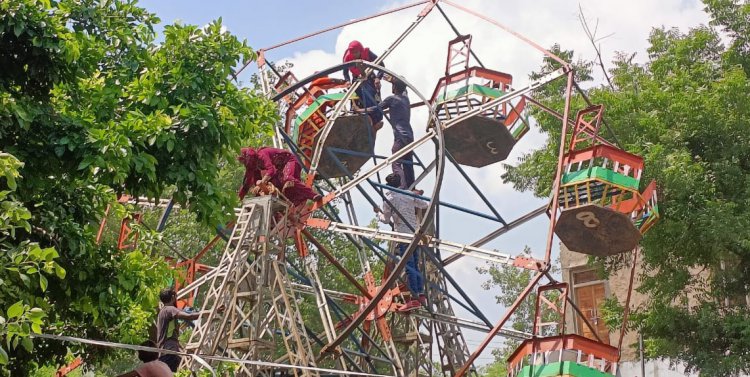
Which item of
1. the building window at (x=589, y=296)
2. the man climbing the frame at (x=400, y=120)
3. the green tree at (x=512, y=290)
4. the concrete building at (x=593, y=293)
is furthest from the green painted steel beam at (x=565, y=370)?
the green tree at (x=512, y=290)

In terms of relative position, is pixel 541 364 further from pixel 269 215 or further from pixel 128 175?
pixel 128 175

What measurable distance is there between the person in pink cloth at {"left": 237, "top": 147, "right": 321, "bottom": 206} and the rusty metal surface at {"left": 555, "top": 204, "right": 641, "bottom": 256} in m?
3.91

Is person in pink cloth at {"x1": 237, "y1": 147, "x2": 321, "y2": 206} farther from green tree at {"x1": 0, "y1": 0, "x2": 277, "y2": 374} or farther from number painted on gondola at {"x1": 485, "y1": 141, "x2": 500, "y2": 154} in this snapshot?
green tree at {"x1": 0, "y1": 0, "x2": 277, "y2": 374}

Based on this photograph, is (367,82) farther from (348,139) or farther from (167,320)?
(167,320)

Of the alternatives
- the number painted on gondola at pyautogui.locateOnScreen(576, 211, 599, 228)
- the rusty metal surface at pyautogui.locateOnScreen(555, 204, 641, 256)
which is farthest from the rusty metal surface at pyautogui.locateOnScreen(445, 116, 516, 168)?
the number painted on gondola at pyautogui.locateOnScreen(576, 211, 599, 228)

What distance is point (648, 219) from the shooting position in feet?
47.2

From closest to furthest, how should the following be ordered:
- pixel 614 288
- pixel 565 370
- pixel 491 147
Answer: pixel 565 370 → pixel 491 147 → pixel 614 288

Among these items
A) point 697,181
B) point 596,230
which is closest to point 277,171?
point 596,230

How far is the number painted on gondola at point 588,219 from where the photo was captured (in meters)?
14.2

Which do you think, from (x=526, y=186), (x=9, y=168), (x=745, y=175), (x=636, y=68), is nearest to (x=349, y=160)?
(x=526, y=186)

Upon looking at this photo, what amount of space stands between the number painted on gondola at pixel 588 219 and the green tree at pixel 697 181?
1530 mm

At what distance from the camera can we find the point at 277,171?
14.0 metres

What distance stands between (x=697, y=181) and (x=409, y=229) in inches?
184

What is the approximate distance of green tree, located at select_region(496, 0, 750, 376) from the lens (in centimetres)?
1493
